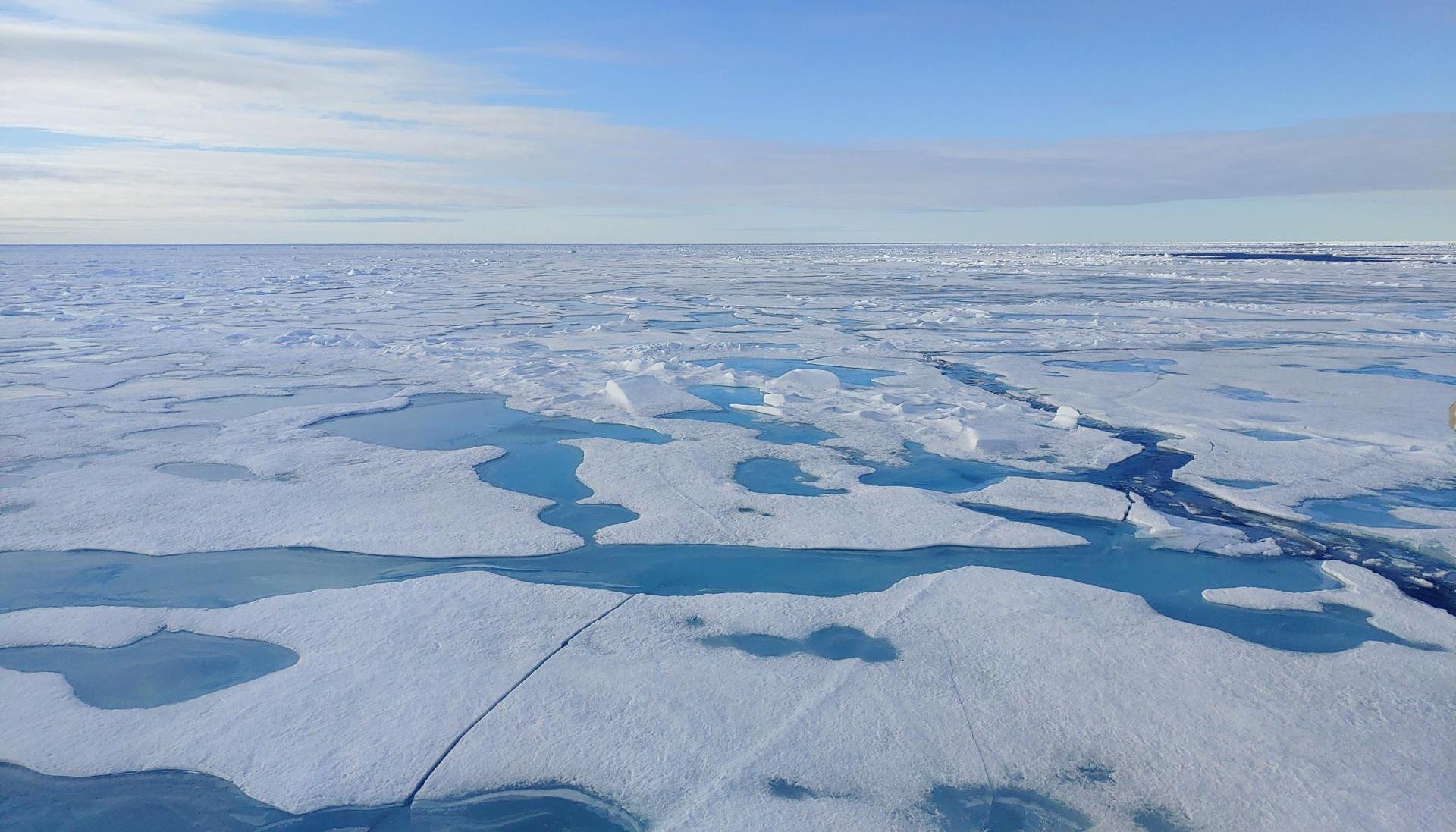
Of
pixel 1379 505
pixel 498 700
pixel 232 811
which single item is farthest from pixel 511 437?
pixel 1379 505

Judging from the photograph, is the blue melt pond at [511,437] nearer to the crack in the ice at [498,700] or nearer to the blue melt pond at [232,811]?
the crack in the ice at [498,700]

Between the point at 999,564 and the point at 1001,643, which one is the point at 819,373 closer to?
the point at 999,564

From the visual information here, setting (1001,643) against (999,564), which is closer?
(1001,643)

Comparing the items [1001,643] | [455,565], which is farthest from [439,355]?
[1001,643]

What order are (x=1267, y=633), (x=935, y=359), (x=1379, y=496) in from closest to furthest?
(x=1267, y=633)
(x=1379, y=496)
(x=935, y=359)

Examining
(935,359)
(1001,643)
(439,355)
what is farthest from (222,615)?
(935,359)

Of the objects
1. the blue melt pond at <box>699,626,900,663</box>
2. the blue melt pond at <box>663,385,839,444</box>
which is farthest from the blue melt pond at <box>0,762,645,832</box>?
the blue melt pond at <box>663,385,839,444</box>

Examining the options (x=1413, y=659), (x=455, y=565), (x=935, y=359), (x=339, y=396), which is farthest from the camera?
(x=935, y=359)

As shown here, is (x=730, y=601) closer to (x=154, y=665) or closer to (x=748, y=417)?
(x=154, y=665)
